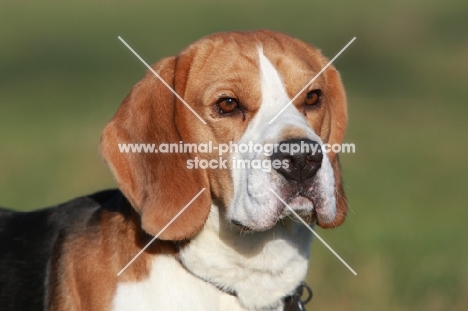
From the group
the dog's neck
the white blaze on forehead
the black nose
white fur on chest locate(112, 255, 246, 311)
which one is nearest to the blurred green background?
the dog's neck

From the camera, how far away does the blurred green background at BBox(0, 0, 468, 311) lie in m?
9.49

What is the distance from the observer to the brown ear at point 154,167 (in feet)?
17.5

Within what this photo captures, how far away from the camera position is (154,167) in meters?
5.48

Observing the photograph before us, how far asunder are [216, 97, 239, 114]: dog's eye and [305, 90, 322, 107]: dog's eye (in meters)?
0.43

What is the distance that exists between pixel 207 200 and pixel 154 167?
34 cm

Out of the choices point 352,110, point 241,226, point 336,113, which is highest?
point 336,113

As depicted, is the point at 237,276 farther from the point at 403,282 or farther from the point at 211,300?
the point at 403,282

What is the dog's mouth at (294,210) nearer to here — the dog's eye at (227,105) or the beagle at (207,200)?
the beagle at (207,200)

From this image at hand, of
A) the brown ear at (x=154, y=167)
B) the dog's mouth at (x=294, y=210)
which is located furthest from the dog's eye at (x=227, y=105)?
the dog's mouth at (x=294, y=210)

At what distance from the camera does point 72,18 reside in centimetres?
3922

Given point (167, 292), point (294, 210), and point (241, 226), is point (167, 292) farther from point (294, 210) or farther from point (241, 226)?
point (294, 210)

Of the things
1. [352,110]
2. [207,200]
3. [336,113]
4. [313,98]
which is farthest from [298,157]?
[352,110]

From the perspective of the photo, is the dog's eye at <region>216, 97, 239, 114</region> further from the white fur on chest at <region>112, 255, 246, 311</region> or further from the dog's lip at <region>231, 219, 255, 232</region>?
the white fur on chest at <region>112, 255, 246, 311</region>

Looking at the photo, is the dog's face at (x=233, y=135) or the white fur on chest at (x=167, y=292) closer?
the dog's face at (x=233, y=135)
